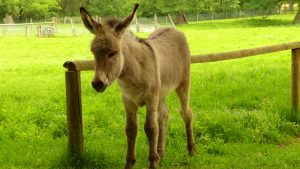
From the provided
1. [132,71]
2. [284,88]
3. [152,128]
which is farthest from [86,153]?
[284,88]

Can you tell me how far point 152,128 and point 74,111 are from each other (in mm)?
972

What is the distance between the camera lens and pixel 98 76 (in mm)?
3729

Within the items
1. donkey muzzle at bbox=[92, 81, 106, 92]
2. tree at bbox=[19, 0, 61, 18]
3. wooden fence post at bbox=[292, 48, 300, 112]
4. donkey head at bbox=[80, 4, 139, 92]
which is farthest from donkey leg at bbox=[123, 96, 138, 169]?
tree at bbox=[19, 0, 61, 18]

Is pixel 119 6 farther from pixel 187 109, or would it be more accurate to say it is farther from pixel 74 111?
pixel 74 111

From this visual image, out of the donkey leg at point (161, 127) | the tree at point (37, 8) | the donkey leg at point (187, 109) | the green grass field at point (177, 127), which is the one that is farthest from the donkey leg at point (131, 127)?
the tree at point (37, 8)

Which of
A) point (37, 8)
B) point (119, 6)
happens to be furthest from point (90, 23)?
point (37, 8)

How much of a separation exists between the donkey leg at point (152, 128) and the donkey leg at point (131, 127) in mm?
148

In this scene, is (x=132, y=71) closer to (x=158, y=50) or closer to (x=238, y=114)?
(x=158, y=50)

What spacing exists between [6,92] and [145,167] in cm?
484

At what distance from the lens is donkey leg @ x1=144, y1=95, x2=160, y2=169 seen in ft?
15.0

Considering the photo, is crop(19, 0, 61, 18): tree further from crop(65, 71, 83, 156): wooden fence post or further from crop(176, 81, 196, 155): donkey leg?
crop(65, 71, 83, 156): wooden fence post

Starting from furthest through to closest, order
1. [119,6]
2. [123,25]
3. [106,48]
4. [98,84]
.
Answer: [119,6] → [123,25] → [106,48] → [98,84]

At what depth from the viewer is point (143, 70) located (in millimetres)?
4465

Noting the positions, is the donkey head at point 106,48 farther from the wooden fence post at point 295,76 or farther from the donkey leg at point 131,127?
the wooden fence post at point 295,76
